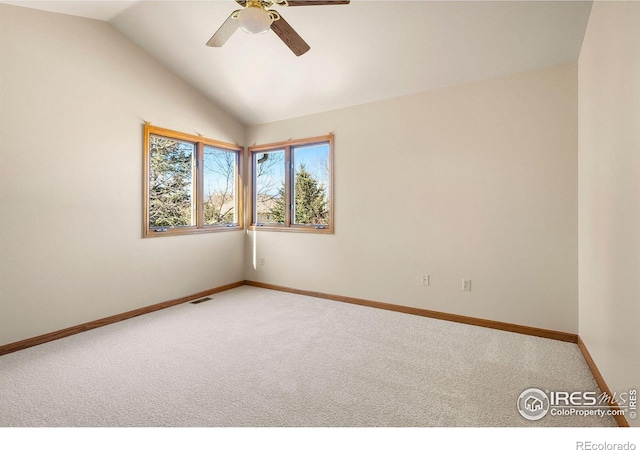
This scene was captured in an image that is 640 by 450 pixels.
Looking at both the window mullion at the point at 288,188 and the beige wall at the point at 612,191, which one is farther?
the window mullion at the point at 288,188

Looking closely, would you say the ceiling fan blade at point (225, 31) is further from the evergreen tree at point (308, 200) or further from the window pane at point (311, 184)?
the evergreen tree at point (308, 200)

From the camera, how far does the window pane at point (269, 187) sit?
4.91 m

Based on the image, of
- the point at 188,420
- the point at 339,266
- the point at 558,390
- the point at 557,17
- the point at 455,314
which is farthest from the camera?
the point at 339,266

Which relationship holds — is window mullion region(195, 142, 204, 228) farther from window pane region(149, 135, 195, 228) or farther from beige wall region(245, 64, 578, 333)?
beige wall region(245, 64, 578, 333)

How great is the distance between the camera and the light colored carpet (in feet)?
6.04

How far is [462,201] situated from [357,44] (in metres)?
1.88

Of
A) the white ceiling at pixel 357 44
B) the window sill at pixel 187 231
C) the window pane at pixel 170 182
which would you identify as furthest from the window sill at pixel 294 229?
the white ceiling at pixel 357 44

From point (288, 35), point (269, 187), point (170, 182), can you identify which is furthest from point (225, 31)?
point (269, 187)

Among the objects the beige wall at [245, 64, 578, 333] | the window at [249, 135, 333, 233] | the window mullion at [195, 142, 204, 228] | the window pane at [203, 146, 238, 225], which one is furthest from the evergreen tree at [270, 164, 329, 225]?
the window mullion at [195, 142, 204, 228]

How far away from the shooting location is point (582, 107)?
8.98 ft

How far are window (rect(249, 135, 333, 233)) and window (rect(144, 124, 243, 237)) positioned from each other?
33 centimetres
